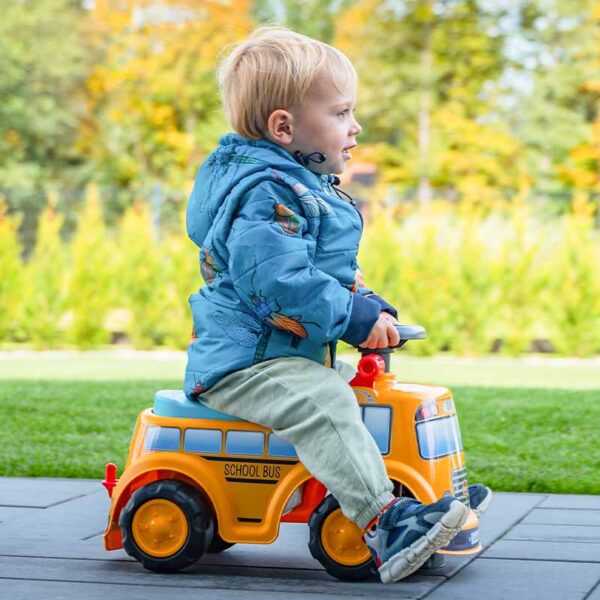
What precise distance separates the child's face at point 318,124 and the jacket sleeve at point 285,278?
21 cm

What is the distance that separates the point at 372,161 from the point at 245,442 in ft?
91.4

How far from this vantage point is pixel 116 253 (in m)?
15.0

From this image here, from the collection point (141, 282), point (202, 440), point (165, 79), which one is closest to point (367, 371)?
point (202, 440)

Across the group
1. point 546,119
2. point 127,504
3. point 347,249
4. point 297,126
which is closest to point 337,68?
point 297,126

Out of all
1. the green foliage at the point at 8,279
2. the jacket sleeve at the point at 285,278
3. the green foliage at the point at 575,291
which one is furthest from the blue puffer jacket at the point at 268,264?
the green foliage at the point at 8,279

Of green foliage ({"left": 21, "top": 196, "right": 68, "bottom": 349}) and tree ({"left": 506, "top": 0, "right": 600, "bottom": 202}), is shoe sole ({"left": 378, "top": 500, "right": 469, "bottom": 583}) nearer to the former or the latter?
green foliage ({"left": 21, "top": 196, "right": 68, "bottom": 349})

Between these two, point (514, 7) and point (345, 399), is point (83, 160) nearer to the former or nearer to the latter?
point (514, 7)

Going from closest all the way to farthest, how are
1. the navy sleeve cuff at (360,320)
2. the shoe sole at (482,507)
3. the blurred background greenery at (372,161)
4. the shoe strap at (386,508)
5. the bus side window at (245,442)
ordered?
the shoe strap at (386,508), the navy sleeve cuff at (360,320), the bus side window at (245,442), the shoe sole at (482,507), the blurred background greenery at (372,161)

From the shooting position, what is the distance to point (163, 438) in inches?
124

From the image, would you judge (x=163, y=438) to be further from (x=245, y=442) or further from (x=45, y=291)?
(x=45, y=291)

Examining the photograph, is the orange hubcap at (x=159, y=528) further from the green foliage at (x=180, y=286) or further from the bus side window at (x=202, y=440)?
the green foliage at (x=180, y=286)

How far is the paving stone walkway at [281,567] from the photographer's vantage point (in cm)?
287

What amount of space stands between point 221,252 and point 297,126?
0.41m

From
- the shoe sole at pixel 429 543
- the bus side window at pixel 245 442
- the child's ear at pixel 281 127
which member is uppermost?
the child's ear at pixel 281 127
